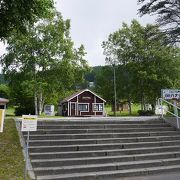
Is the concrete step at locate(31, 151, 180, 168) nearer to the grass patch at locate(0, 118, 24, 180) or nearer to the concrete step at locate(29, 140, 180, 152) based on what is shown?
the grass patch at locate(0, 118, 24, 180)

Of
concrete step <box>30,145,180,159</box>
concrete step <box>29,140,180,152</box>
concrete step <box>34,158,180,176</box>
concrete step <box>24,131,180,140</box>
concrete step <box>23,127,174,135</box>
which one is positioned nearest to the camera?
concrete step <box>34,158,180,176</box>

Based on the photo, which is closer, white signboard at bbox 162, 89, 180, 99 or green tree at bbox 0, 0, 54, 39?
green tree at bbox 0, 0, 54, 39

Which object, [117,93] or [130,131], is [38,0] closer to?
[130,131]

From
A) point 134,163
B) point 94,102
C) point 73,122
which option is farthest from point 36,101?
A: point 134,163

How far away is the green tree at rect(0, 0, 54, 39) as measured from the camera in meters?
14.3

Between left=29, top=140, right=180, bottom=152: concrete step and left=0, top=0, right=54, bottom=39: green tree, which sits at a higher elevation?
left=0, top=0, right=54, bottom=39: green tree

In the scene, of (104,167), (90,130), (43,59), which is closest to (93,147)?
(104,167)

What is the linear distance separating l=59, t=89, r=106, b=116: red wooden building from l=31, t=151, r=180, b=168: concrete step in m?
34.1

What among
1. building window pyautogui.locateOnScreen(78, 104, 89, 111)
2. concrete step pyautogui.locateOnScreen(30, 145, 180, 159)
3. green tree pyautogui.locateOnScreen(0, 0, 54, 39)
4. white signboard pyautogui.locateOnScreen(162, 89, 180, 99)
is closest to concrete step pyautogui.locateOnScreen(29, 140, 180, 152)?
concrete step pyautogui.locateOnScreen(30, 145, 180, 159)

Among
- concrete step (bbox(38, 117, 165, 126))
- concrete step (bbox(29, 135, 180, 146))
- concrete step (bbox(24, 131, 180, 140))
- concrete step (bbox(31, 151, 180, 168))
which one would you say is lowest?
concrete step (bbox(31, 151, 180, 168))

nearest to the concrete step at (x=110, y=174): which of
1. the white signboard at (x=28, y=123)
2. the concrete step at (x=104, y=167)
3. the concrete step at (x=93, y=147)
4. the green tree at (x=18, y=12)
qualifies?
the concrete step at (x=104, y=167)

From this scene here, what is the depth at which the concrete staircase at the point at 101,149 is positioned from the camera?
1115 cm

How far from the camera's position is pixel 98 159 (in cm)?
1199

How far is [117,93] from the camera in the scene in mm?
55250
